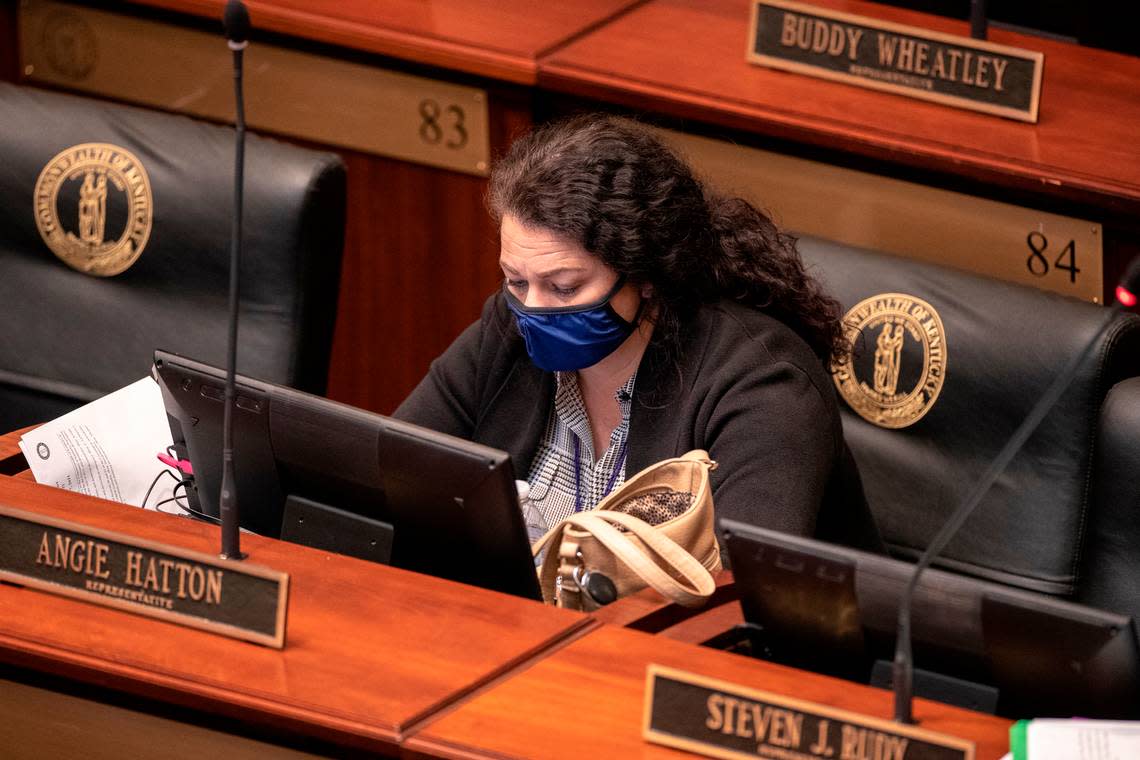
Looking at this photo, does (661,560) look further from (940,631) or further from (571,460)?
(571,460)

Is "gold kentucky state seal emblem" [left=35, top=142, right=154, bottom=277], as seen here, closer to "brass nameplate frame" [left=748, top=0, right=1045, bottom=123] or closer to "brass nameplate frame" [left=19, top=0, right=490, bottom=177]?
"brass nameplate frame" [left=19, top=0, right=490, bottom=177]

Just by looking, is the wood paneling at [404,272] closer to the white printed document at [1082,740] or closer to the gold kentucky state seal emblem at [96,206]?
the gold kentucky state seal emblem at [96,206]

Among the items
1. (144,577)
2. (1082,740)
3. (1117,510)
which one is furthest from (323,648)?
(1117,510)

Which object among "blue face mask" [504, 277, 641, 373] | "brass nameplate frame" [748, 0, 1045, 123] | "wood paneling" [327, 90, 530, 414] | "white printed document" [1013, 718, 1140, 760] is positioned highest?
"brass nameplate frame" [748, 0, 1045, 123]

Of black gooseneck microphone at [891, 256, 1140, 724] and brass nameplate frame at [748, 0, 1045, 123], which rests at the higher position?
brass nameplate frame at [748, 0, 1045, 123]

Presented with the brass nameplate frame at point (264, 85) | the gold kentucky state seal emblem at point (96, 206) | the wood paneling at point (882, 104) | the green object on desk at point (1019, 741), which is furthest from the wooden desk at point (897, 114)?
the green object on desk at point (1019, 741)

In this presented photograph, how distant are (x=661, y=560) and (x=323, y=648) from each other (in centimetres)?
38

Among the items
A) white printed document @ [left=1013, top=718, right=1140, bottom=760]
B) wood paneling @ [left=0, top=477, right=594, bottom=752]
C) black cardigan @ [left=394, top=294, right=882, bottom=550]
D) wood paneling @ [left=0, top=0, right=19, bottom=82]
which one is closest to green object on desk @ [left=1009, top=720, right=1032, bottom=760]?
white printed document @ [left=1013, top=718, right=1140, bottom=760]

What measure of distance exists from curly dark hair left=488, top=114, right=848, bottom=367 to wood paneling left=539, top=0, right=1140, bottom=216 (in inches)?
22.5

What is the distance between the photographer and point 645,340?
7.34 ft

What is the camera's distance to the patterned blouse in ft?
7.35

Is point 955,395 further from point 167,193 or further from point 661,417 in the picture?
point 167,193

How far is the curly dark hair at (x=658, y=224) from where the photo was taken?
2.15 meters

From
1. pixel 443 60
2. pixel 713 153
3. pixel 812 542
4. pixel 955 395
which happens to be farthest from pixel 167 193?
pixel 812 542
